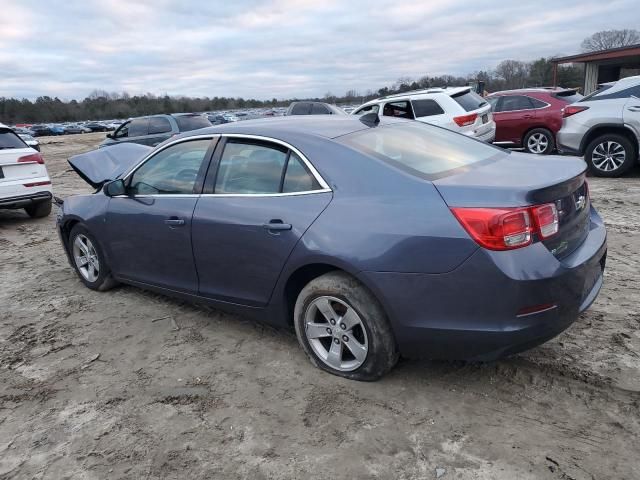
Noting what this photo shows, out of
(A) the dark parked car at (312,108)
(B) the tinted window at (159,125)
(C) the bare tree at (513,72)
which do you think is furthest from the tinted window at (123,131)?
(C) the bare tree at (513,72)

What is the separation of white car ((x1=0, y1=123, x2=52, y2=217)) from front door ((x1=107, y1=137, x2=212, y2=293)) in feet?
15.6

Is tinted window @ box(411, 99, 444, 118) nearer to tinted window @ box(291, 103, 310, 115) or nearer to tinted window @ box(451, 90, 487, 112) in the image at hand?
tinted window @ box(451, 90, 487, 112)

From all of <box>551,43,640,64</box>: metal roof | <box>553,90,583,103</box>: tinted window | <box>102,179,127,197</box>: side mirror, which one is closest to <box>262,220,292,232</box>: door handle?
<box>102,179,127,197</box>: side mirror

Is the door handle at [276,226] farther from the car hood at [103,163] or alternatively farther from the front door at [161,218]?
the car hood at [103,163]

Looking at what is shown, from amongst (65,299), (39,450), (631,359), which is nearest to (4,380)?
(39,450)

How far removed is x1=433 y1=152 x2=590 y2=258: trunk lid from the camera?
2727mm

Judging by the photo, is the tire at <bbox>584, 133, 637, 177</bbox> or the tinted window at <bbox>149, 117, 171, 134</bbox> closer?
the tire at <bbox>584, 133, 637, 177</bbox>

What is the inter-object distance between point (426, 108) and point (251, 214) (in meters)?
8.15

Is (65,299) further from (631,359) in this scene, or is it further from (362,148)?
(631,359)

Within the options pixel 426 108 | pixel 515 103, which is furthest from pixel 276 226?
pixel 515 103

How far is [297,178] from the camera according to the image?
3383 millimetres

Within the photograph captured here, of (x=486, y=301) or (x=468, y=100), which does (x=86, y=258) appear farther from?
(x=468, y=100)

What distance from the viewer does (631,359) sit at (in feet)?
10.8

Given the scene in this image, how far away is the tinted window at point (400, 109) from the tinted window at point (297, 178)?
7.91m
